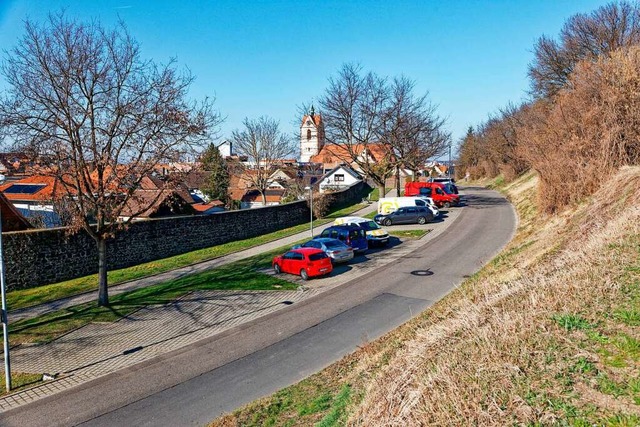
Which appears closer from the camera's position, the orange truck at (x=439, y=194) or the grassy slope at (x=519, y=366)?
the grassy slope at (x=519, y=366)

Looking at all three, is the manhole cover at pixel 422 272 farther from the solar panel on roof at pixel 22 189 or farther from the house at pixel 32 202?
the solar panel on roof at pixel 22 189

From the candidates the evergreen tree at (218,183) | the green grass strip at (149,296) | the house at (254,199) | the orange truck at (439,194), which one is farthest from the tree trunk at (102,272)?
the house at (254,199)

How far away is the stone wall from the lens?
19.1 metres

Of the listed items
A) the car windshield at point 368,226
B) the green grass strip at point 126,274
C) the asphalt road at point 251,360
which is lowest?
the asphalt road at point 251,360

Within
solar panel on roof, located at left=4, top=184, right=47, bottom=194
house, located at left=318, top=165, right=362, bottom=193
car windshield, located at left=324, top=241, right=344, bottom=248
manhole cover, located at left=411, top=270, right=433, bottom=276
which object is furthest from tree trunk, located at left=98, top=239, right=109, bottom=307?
house, located at left=318, top=165, right=362, bottom=193

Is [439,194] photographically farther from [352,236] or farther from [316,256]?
[316,256]

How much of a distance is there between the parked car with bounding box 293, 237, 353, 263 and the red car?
1021 mm

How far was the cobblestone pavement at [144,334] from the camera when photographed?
1114cm

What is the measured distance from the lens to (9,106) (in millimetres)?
13898

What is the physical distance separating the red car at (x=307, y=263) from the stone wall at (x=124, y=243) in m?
8.79

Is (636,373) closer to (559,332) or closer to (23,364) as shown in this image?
(559,332)

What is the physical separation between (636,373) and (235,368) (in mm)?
8462

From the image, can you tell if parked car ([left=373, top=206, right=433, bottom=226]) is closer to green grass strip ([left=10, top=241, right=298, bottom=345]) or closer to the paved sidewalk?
the paved sidewalk

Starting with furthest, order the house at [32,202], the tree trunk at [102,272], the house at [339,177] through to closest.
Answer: the house at [339,177] → the house at [32,202] → the tree trunk at [102,272]
